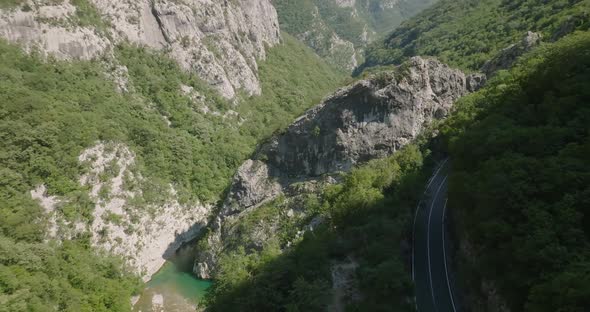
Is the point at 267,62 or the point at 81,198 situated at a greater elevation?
the point at 267,62

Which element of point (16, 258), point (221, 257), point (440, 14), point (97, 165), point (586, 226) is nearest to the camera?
point (586, 226)

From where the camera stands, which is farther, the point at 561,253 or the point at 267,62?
the point at 267,62

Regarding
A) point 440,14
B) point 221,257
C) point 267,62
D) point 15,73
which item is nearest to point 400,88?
point 221,257

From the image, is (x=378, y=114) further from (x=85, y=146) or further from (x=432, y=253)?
(x=85, y=146)

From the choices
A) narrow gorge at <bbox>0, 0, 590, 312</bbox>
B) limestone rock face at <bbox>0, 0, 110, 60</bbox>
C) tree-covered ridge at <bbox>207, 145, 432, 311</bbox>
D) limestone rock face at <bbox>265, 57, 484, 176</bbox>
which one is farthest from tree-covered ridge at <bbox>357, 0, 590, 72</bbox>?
limestone rock face at <bbox>0, 0, 110, 60</bbox>

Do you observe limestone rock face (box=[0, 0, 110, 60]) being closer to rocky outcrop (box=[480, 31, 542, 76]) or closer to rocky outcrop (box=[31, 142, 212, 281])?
rocky outcrop (box=[31, 142, 212, 281])

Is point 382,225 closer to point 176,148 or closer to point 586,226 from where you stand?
point 586,226
